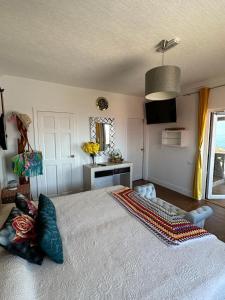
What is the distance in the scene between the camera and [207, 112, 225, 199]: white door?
3450mm

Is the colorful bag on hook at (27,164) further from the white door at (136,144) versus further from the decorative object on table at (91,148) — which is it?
the white door at (136,144)

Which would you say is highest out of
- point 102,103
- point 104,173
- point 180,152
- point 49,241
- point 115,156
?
point 102,103

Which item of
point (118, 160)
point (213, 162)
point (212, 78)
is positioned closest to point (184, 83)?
point (212, 78)

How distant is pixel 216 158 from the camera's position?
3.76m

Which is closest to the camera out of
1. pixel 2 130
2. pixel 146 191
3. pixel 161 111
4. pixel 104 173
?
pixel 146 191

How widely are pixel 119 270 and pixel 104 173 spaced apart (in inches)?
105

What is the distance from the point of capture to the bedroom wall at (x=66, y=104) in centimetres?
308

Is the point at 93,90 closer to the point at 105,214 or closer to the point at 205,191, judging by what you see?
the point at 105,214

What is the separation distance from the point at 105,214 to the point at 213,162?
290 cm

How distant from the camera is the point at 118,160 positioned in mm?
4145

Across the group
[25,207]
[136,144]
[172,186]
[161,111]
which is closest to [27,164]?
[25,207]

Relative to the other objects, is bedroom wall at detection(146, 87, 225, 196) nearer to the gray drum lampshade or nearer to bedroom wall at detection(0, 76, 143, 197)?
bedroom wall at detection(0, 76, 143, 197)

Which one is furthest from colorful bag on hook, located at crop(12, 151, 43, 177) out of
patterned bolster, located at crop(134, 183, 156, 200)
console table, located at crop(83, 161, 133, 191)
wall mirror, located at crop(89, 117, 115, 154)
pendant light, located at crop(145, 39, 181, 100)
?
pendant light, located at crop(145, 39, 181, 100)

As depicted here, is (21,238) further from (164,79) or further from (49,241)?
(164,79)
